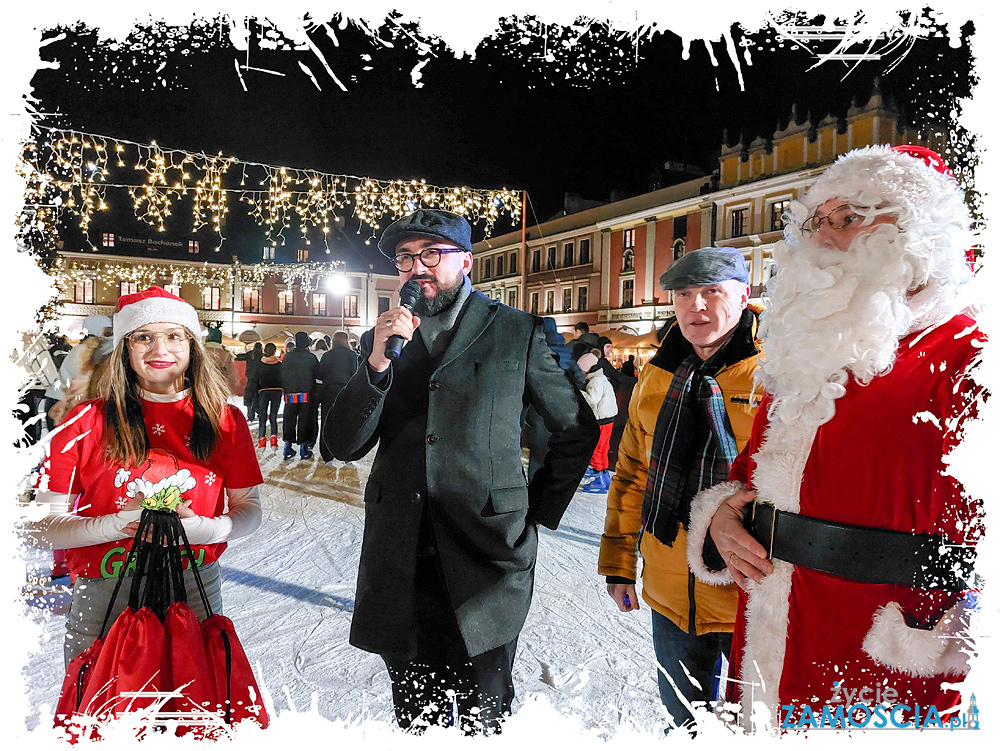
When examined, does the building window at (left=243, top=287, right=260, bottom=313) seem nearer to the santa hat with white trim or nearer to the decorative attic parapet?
the decorative attic parapet

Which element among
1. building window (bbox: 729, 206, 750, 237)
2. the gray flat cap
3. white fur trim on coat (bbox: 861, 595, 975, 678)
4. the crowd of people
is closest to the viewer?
white fur trim on coat (bbox: 861, 595, 975, 678)

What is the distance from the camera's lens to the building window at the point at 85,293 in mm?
22578

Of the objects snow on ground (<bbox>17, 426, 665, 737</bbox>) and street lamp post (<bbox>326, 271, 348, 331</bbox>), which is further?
street lamp post (<bbox>326, 271, 348, 331</bbox>)

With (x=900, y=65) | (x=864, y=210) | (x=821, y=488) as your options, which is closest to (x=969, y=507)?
(x=821, y=488)

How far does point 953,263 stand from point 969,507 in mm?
490

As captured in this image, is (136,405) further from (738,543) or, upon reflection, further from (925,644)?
(925,644)

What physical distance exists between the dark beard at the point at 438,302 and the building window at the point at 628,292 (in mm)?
21425

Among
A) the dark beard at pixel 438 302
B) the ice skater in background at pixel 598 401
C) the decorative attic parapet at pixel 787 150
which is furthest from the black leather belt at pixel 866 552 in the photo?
the decorative attic parapet at pixel 787 150

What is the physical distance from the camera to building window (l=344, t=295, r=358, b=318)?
1245 inches

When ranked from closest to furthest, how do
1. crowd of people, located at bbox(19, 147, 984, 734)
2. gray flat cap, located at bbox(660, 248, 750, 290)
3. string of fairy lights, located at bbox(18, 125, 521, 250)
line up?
crowd of people, located at bbox(19, 147, 984, 734), gray flat cap, located at bbox(660, 248, 750, 290), string of fairy lights, located at bbox(18, 125, 521, 250)

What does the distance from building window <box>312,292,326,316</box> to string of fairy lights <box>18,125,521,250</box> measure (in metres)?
23.1

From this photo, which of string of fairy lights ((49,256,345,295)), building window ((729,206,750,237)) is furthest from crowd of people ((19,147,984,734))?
string of fairy lights ((49,256,345,295))

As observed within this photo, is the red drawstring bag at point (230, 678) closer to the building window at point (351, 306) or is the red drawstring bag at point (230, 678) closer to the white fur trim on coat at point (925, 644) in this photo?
the white fur trim on coat at point (925, 644)

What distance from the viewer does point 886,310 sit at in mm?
1184
